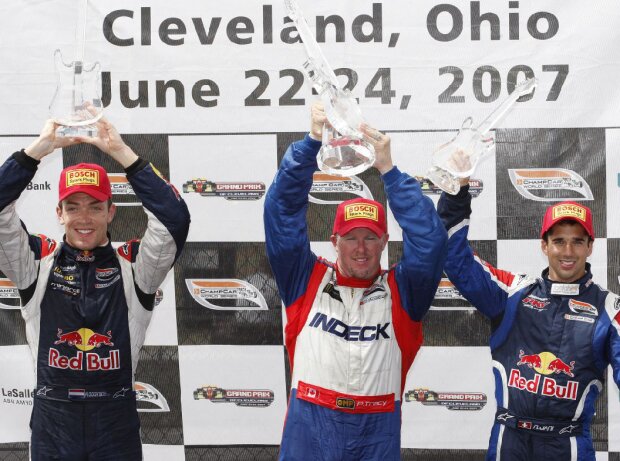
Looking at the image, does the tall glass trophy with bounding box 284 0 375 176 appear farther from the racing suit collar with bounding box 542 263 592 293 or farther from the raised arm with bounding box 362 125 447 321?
the racing suit collar with bounding box 542 263 592 293

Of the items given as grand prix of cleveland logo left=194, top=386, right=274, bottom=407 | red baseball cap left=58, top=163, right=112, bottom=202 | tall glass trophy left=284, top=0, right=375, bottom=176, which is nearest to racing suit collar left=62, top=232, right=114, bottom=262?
red baseball cap left=58, top=163, right=112, bottom=202

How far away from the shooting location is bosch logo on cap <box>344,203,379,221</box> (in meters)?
2.63

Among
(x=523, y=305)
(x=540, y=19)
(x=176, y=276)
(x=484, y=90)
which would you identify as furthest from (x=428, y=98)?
(x=176, y=276)

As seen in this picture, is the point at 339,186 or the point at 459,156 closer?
the point at 459,156

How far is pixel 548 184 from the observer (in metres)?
3.36

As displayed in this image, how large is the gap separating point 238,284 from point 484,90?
3.92ft

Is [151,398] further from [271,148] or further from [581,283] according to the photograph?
[581,283]

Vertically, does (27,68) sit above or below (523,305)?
above

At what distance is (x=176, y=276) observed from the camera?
3523mm

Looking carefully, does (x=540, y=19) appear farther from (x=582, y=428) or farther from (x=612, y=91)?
(x=582, y=428)

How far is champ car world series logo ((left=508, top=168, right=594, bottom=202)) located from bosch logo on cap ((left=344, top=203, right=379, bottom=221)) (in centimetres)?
92

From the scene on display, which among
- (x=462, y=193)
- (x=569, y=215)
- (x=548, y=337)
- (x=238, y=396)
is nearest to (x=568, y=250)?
(x=569, y=215)

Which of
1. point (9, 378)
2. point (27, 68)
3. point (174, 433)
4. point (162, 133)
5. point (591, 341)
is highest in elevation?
point (27, 68)

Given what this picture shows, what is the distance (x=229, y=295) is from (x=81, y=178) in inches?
37.9
